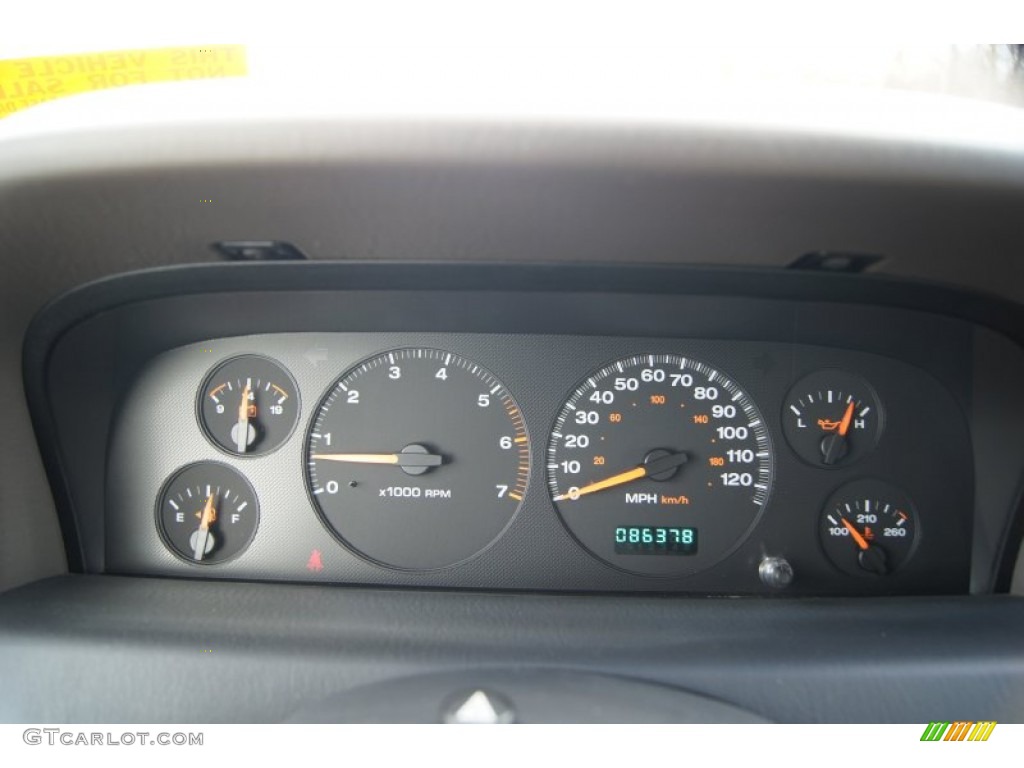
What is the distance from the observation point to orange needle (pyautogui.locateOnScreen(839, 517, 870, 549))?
2.41 meters

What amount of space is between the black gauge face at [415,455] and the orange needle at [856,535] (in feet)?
3.29

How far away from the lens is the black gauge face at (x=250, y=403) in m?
2.54

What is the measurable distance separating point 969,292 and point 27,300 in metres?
2.50

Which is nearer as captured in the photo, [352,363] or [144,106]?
[144,106]

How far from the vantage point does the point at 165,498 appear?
2.51 m

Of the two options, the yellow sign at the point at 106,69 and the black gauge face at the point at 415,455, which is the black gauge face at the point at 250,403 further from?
the yellow sign at the point at 106,69

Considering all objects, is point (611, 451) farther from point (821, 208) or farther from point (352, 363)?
point (821, 208)

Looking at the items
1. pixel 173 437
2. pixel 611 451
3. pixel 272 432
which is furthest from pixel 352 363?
pixel 611 451

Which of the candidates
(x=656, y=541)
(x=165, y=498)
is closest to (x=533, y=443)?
(x=656, y=541)

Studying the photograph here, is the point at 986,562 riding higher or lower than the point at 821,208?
lower

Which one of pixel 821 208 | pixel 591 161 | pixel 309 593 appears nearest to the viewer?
pixel 591 161

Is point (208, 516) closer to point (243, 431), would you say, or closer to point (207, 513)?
point (207, 513)

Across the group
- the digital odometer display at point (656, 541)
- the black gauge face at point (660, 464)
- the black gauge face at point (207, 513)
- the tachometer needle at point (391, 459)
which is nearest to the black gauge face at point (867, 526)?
the black gauge face at point (660, 464)

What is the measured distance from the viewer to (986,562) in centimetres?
237
